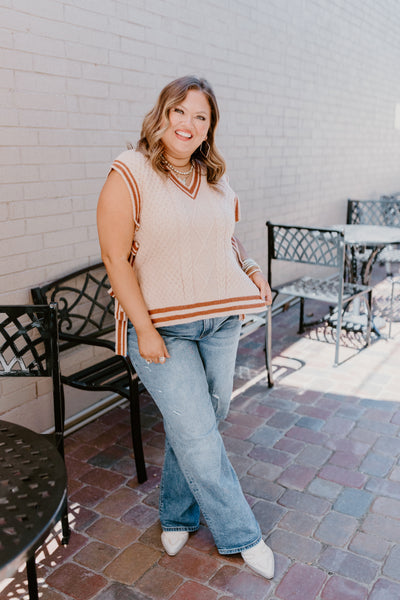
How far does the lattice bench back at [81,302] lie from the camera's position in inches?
126

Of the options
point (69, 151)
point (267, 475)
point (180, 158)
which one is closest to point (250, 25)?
point (69, 151)

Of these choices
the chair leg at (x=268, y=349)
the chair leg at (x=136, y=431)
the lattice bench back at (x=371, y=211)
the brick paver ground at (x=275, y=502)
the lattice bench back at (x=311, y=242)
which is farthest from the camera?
the lattice bench back at (x=371, y=211)

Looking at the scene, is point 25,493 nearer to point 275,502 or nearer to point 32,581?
point 32,581

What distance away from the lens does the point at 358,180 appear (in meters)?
7.75

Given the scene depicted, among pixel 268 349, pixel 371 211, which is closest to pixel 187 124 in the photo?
pixel 268 349

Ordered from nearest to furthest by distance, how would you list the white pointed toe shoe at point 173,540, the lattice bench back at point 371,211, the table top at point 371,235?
the white pointed toe shoe at point 173,540
the table top at point 371,235
the lattice bench back at point 371,211

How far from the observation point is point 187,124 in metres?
1.96

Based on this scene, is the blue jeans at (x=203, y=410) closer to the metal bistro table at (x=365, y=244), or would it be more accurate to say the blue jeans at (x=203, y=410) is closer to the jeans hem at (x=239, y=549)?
the jeans hem at (x=239, y=549)

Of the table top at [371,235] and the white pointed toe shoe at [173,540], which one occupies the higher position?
the table top at [371,235]

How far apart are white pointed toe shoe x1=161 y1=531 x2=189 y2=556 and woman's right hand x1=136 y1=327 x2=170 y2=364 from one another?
3.00 feet

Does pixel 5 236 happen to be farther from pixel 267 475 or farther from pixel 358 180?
pixel 358 180

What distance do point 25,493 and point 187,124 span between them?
1.27 metres

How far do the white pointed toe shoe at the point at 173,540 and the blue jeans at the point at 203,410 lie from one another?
0.18 meters

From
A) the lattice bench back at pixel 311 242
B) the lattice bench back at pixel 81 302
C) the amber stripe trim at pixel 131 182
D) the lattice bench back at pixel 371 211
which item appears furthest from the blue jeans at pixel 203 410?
the lattice bench back at pixel 371 211
